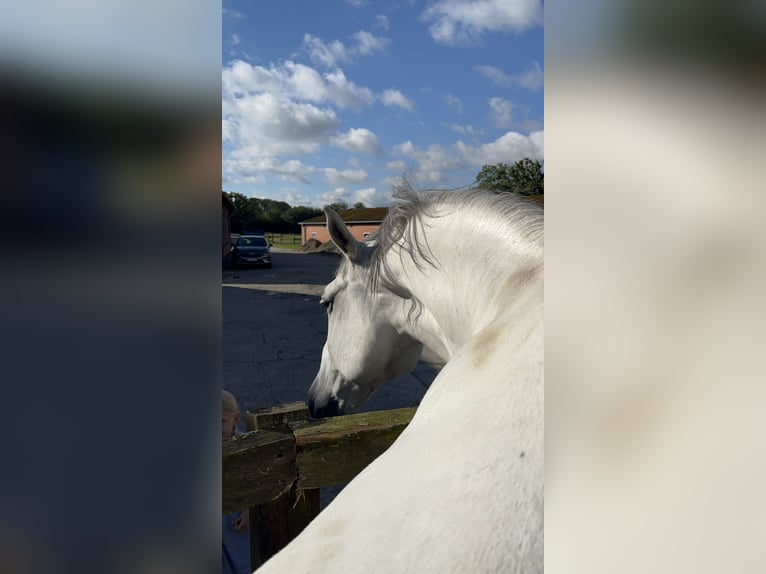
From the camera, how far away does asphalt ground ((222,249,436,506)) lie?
180 inches

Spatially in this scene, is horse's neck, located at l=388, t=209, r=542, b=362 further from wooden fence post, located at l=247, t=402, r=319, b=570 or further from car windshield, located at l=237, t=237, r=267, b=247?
car windshield, located at l=237, t=237, r=267, b=247

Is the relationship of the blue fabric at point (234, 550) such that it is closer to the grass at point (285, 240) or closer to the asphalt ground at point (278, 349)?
the asphalt ground at point (278, 349)

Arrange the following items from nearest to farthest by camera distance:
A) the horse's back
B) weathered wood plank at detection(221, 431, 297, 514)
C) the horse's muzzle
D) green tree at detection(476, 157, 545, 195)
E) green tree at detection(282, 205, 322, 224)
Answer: the horse's back < weathered wood plank at detection(221, 431, 297, 514) < green tree at detection(476, 157, 545, 195) < the horse's muzzle < green tree at detection(282, 205, 322, 224)

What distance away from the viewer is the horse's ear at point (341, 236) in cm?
170

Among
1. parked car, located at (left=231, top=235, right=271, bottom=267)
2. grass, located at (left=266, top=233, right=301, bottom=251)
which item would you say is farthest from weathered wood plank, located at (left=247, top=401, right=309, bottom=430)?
grass, located at (left=266, top=233, right=301, bottom=251)

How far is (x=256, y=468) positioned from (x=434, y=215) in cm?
89

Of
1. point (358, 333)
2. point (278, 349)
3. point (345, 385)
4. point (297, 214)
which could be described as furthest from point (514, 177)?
point (297, 214)

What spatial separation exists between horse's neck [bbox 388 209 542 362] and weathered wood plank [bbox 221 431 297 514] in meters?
0.59

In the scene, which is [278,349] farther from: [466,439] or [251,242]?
[251,242]

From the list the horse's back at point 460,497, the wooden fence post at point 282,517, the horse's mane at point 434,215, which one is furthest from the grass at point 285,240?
the horse's back at point 460,497
